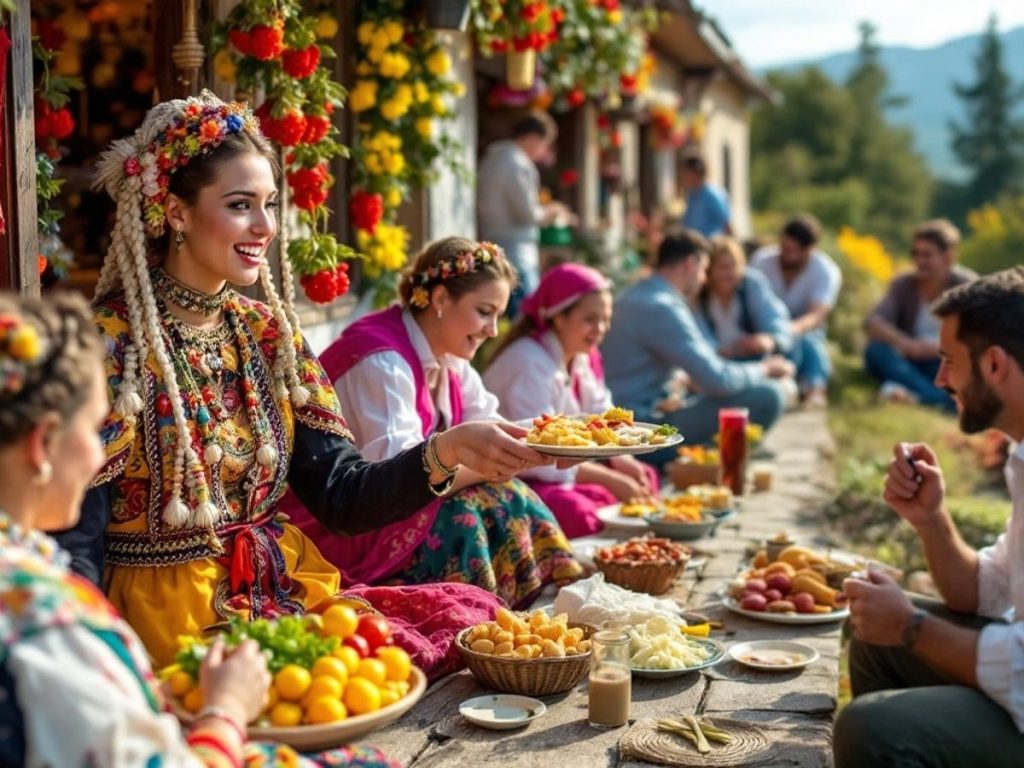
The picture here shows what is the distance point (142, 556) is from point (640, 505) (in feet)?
8.71

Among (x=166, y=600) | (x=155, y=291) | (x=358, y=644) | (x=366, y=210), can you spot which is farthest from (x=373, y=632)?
(x=366, y=210)

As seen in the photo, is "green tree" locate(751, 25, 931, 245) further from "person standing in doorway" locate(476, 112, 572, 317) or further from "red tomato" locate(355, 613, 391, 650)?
"red tomato" locate(355, 613, 391, 650)

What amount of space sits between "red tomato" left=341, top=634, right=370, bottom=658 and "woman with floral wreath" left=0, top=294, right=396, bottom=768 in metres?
0.44

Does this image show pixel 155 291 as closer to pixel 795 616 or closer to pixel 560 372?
pixel 795 616

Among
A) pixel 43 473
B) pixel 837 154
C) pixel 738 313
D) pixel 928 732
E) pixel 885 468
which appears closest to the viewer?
pixel 43 473

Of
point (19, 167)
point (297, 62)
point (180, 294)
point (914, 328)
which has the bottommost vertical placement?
point (914, 328)

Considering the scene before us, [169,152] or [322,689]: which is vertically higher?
[169,152]

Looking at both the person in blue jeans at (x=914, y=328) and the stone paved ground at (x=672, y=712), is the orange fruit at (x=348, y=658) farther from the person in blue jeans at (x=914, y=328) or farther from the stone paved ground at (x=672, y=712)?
the person in blue jeans at (x=914, y=328)

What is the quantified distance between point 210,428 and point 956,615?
2090 millimetres

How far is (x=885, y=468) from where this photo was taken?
297 inches

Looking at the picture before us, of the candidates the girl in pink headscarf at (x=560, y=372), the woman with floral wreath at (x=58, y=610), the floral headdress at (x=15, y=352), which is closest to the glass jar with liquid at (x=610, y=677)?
the woman with floral wreath at (x=58, y=610)

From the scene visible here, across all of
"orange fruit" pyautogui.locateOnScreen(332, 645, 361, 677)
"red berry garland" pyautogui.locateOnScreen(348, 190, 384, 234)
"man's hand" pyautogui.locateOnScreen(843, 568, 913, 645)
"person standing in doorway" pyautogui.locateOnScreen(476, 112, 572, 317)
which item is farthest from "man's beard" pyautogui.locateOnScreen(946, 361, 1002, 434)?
"person standing in doorway" pyautogui.locateOnScreen(476, 112, 572, 317)

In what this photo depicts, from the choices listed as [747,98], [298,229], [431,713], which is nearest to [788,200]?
[747,98]

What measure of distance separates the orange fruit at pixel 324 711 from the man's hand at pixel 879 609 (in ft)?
4.39
